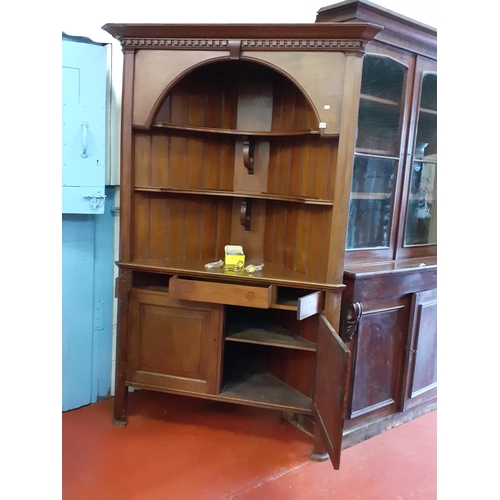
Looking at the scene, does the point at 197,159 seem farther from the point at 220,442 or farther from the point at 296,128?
the point at 220,442

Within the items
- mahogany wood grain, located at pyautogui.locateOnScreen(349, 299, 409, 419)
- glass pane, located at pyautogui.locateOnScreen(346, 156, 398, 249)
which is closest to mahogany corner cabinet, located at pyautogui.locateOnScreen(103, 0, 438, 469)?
mahogany wood grain, located at pyautogui.locateOnScreen(349, 299, 409, 419)

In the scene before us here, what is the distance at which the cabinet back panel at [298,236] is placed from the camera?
7.21 feet

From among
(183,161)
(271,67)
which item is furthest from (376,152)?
(183,161)

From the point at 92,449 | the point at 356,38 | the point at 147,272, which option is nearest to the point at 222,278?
the point at 147,272

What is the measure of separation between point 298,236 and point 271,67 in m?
0.85

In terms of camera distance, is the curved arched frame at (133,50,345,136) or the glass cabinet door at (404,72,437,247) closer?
the curved arched frame at (133,50,345,136)

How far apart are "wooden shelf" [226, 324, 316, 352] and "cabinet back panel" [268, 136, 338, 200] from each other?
0.74 metres

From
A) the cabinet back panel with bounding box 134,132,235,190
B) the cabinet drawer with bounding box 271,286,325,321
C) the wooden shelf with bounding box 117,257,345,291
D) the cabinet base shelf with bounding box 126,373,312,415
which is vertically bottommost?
the cabinet base shelf with bounding box 126,373,312,415

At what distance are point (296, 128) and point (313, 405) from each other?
4.64 ft

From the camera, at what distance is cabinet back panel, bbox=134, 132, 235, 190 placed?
229cm

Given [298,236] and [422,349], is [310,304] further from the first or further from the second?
[422,349]

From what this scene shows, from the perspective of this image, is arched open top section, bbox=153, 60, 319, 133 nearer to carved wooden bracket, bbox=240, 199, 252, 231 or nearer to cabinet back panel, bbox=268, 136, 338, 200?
cabinet back panel, bbox=268, 136, 338, 200

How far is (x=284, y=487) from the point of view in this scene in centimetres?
199

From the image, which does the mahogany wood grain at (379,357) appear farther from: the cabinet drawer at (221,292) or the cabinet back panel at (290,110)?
the cabinet back panel at (290,110)
